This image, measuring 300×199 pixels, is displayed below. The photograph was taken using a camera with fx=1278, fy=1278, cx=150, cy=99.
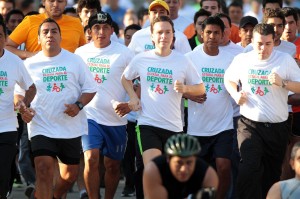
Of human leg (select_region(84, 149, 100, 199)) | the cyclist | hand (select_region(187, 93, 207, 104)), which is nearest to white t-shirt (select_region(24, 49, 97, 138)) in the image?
human leg (select_region(84, 149, 100, 199))

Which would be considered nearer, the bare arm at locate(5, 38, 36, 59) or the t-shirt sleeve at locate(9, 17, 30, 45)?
the bare arm at locate(5, 38, 36, 59)

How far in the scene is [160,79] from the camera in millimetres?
16078

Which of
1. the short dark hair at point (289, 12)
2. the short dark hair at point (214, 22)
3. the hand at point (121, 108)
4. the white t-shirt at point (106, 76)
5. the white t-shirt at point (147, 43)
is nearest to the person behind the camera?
the hand at point (121, 108)

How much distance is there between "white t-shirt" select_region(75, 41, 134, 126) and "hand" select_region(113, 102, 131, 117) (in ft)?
2.04

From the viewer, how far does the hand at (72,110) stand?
52.5 feet

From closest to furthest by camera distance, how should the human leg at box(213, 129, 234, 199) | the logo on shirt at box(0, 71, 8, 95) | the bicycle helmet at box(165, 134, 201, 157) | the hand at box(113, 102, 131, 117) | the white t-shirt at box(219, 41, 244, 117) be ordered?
1. the bicycle helmet at box(165, 134, 201, 157)
2. the logo on shirt at box(0, 71, 8, 95)
3. the hand at box(113, 102, 131, 117)
4. the human leg at box(213, 129, 234, 199)
5. the white t-shirt at box(219, 41, 244, 117)

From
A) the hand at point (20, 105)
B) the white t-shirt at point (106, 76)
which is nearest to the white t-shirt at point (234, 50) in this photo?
the white t-shirt at point (106, 76)

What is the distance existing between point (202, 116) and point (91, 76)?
162 centimetres

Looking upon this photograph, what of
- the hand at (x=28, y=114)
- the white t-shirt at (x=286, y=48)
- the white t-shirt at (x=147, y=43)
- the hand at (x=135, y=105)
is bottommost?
the hand at (x=28, y=114)

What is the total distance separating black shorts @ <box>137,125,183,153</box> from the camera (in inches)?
628

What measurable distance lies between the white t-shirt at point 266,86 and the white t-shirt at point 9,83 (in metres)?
2.74

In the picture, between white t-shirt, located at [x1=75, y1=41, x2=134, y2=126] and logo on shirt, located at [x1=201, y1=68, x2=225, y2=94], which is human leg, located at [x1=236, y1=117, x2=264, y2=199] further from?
white t-shirt, located at [x1=75, y1=41, x2=134, y2=126]

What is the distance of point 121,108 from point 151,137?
74 centimetres

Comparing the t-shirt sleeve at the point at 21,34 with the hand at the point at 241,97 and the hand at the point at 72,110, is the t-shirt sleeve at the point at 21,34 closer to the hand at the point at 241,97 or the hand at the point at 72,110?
the hand at the point at 72,110
